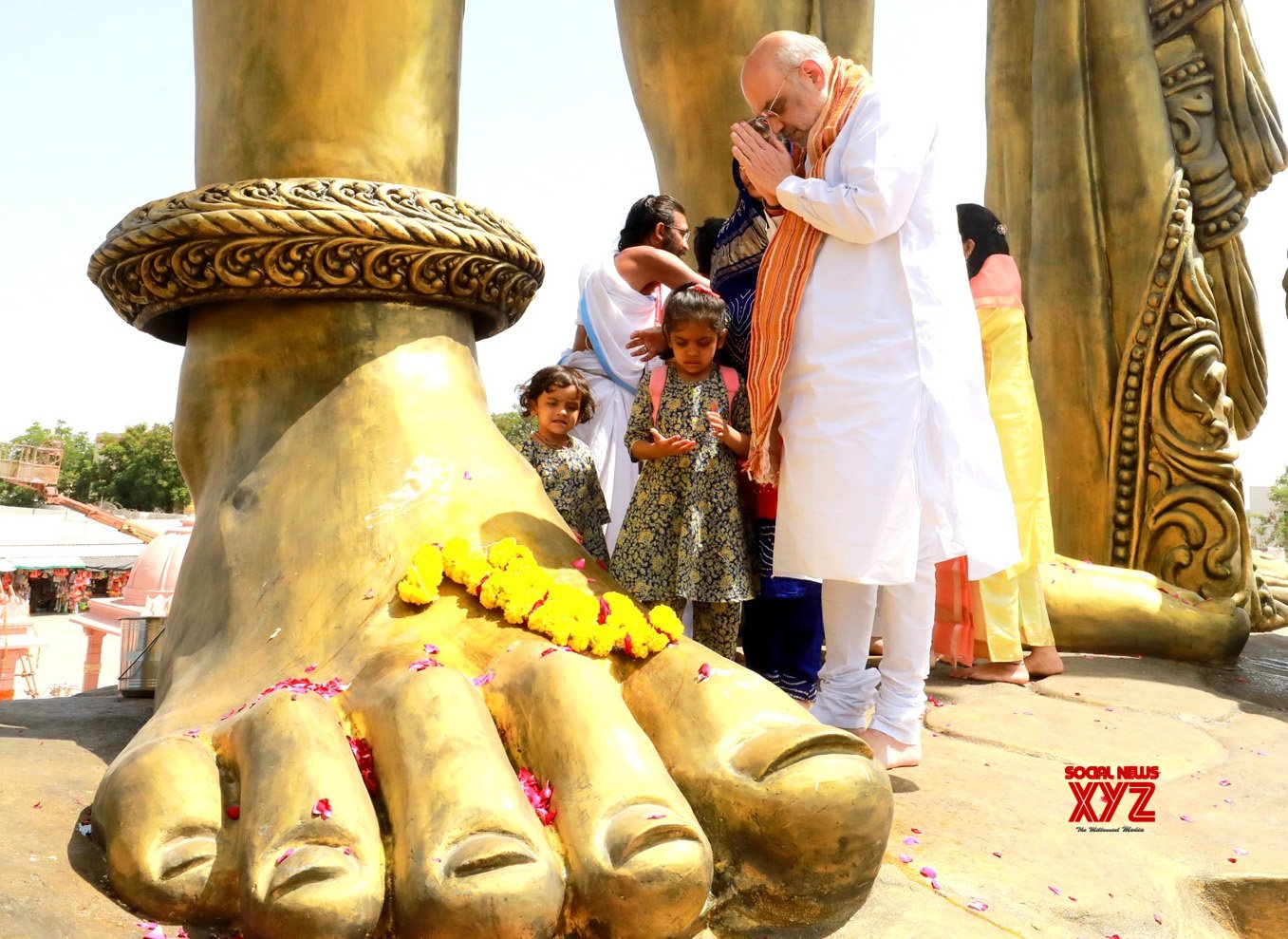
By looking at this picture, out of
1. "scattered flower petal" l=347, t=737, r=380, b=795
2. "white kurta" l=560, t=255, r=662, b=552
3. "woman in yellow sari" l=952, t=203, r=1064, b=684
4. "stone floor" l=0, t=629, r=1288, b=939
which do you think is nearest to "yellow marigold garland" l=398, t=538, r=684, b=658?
"scattered flower petal" l=347, t=737, r=380, b=795

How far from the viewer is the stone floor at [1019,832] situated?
3.99 feet

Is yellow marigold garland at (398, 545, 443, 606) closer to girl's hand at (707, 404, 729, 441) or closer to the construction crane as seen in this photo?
girl's hand at (707, 404, 729, 441)

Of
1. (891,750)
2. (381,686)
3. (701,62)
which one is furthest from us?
(701,62)

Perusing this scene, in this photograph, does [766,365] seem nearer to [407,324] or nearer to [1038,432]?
[407,324]

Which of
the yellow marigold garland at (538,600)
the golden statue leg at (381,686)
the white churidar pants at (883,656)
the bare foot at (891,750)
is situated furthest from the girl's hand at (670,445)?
the yellow marigold garland at (538,600)

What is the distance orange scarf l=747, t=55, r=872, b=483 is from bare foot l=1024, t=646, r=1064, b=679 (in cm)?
151

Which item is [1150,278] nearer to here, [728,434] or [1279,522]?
[728,434]

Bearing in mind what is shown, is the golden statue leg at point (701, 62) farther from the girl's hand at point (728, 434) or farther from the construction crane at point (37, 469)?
the construction crane at point (37, 469)

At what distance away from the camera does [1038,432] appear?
345 cm

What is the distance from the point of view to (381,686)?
51.8 inches

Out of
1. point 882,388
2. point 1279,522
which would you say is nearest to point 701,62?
point 882,388

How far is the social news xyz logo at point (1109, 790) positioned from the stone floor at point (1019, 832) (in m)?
0.01

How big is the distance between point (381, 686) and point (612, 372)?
81.9 inches

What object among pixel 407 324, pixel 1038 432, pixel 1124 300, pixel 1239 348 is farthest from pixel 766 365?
pixel 1239 348
